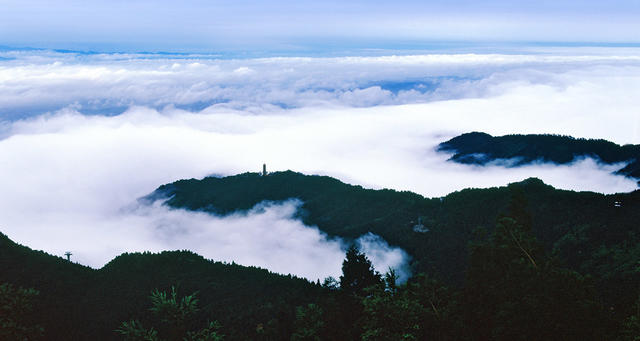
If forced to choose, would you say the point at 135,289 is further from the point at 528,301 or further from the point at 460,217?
the point at 460,217

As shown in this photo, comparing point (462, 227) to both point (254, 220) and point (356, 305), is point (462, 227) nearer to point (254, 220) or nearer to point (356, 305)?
point (356, 305)

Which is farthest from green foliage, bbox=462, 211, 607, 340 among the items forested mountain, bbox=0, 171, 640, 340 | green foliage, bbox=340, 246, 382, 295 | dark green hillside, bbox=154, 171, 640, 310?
green foliage, bbox=340, 246, 382, 295

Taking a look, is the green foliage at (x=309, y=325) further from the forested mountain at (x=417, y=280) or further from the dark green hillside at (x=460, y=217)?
the dark green hillside at (x=460, y=217)

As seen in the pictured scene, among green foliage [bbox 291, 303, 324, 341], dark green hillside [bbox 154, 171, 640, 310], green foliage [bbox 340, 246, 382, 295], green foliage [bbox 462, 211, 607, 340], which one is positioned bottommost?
dark green hillside [bbox 154, 171, 640, 310]

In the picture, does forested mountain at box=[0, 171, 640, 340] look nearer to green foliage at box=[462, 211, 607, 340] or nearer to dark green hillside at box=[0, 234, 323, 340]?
green foliage at box=[462, 211, 607, 340]

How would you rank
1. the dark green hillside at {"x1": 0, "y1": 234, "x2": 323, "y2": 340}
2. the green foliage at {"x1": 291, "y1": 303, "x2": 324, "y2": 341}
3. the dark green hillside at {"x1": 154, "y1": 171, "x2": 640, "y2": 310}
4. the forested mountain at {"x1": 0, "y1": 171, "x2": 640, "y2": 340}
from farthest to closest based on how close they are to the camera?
1. the dark green hillside at {"x1": 154, "y1": 171, "x2": 640, "y2": 310}
2. the dark green hillside at {"x1": 0, "y1": 234, "x2": 323, "y2": 340}
3. the green foliage at {"x1": 291, "y1": 303, "x2": 324, "y2": 341}
4. the forested mountain at {"x1": 0, "y1": 171, "x2": 640, "y2": 340}

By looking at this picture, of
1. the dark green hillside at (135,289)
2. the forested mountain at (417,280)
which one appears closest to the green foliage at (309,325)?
the forested mountain at (417,280)

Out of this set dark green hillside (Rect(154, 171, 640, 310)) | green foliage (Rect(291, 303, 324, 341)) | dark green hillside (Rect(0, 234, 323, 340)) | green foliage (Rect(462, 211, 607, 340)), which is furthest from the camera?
dark green hillside (Rect(154, 171, 640, 310))
